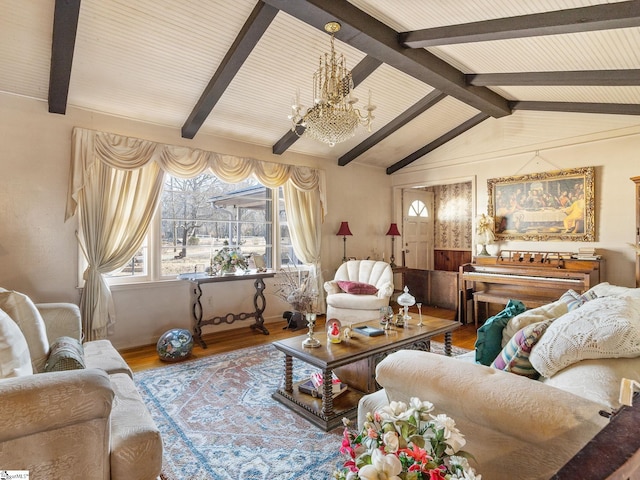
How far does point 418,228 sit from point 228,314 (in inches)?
167

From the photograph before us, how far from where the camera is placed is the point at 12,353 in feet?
5.14

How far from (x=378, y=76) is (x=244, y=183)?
7.59 feet

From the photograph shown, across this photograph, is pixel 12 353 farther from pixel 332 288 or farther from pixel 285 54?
pixel 332 288

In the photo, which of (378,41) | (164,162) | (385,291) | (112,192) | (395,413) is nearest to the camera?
(395,413)

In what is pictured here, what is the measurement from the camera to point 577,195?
4492 millimetres


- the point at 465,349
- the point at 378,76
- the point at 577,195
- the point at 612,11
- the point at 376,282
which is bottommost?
the point at 465,349

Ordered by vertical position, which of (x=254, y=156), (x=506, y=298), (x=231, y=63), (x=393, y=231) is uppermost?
(x=231, y=63)

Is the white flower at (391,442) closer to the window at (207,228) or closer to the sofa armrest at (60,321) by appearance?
the sofa armrest at (60,321)

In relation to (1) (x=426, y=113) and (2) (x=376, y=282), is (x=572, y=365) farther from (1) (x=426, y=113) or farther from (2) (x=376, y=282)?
(1) (x=426, y=113)

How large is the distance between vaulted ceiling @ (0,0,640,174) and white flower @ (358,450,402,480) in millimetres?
2825

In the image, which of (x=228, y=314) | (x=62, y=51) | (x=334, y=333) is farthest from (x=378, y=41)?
(x=228, y=314)

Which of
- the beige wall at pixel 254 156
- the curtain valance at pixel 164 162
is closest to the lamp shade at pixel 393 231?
the beige wall at pixel 254 156

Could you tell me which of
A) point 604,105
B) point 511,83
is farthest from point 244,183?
point 604,105

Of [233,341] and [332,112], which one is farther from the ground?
[332,112]
